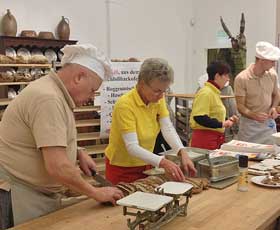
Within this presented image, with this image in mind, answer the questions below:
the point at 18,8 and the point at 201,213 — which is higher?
the point at 18,8

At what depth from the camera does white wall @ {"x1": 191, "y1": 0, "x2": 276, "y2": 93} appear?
7359 millimetres

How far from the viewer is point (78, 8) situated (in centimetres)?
641

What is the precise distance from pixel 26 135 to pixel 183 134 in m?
4.48

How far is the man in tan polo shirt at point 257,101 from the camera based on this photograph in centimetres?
376

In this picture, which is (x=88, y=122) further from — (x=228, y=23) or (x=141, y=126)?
(x=228, y=23)

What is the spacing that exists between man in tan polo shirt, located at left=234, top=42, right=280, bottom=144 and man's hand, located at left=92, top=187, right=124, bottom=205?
2.24 metres

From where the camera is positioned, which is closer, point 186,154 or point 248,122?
point 186,154

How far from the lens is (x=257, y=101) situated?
3.79m

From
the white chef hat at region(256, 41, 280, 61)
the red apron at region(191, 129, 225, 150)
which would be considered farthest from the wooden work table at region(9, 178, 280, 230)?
the white chef hat at region(256, 41, 280, 61)

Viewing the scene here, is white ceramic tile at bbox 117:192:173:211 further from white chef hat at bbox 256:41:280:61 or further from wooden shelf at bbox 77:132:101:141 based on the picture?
wooden shelf at bbox 77:132:101:141

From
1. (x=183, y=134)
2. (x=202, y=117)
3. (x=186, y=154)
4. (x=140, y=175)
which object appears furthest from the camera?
(x=183, y=134)

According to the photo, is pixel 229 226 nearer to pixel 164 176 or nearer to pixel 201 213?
pixel 201 213

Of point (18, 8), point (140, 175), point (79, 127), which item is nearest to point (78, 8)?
point (18, 8)

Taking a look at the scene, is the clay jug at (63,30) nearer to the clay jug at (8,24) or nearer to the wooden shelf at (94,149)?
the clay jug at (8,24)
